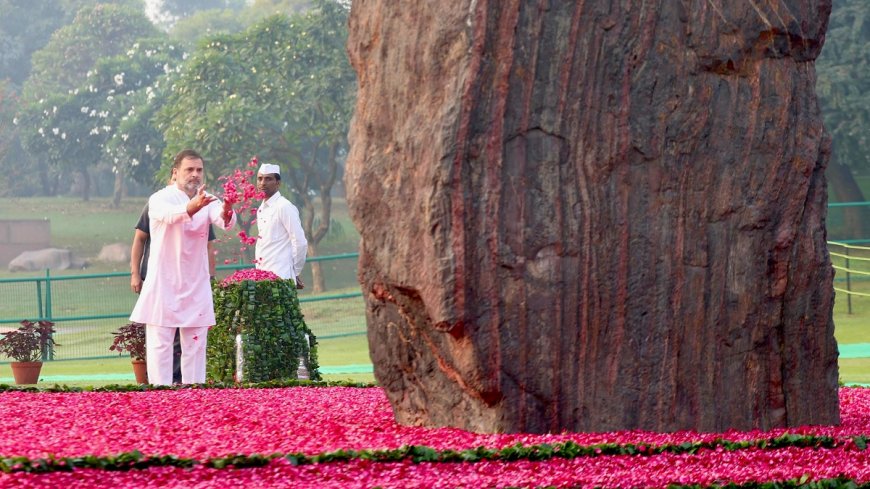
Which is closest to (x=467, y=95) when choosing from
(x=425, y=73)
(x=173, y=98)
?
(x=425, y=73)

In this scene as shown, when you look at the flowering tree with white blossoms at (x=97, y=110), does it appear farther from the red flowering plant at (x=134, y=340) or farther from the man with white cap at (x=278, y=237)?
the man with white cap at (x=278, y=237)

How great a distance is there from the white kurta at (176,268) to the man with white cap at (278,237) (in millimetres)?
1948

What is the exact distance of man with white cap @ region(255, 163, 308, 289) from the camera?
41.5 feet

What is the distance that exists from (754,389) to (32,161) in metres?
59.3

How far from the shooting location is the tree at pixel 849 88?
2989 centimetres

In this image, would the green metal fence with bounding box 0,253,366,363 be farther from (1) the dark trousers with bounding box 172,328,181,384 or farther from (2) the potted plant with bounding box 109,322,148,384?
(1) the dark trousers with bounding box 172,328,181,384

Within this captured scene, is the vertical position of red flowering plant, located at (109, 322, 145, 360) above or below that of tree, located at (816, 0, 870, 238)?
below

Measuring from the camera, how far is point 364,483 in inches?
220

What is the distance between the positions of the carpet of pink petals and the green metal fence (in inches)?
480

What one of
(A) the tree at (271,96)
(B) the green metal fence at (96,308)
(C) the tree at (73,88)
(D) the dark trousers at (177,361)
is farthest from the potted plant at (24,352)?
(C) the tree at (73,88)

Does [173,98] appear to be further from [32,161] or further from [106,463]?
[106,463]

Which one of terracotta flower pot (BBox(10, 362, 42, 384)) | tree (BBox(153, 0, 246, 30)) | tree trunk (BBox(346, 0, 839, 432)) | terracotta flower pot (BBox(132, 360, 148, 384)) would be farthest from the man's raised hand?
tree (BBox(153, 0, 246, 30))

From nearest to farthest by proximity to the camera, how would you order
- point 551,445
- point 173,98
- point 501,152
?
point 551,445, point 501,152, point 173,98

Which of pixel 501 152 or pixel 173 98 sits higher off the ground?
pixel 173 98
